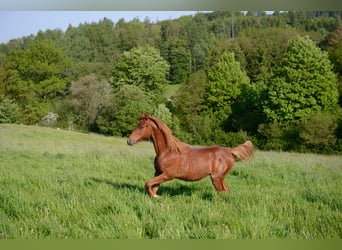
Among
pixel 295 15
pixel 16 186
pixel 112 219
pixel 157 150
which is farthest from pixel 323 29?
pixel 16 186

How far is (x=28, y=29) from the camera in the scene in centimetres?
346

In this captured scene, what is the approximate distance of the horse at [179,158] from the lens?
9.07 ft

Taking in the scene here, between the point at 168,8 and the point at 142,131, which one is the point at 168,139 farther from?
the point at 168,8

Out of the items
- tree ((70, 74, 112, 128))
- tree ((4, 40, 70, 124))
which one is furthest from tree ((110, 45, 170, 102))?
tree ((4, 40, 70, 124))

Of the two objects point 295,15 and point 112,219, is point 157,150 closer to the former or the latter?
point 112,219

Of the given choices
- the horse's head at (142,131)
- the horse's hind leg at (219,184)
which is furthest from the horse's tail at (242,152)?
the horse's head at (142,131)

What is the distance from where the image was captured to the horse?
2.77 meters

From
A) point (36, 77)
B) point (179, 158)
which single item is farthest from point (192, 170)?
point (36, 77)

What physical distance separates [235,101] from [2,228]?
80.9 inches

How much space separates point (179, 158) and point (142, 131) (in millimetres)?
321

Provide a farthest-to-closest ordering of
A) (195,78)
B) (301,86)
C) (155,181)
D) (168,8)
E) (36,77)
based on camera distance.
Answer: (36,77), (195,78), (301,86), (168,8), (155,181)

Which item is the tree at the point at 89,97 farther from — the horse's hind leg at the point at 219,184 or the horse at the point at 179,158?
the horse's hind leg at the point at 219,184

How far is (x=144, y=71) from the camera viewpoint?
354 centimetres

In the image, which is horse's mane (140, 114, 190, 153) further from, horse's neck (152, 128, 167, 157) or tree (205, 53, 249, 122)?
tree (205, 53, 249, 122)
